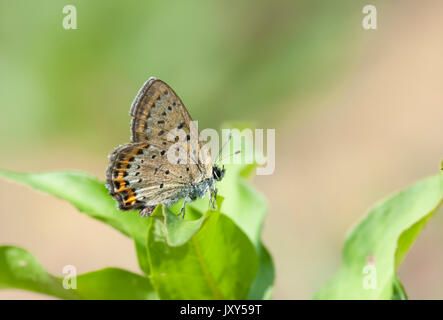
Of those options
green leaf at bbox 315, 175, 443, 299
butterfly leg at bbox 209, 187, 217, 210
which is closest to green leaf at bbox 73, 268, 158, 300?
butterfly leg at bbox 209, 187, 217, 210

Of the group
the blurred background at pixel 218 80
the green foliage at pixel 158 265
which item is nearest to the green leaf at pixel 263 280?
the green foliage at pixel 158 265

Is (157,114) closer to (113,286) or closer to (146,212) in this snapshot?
(146,212)

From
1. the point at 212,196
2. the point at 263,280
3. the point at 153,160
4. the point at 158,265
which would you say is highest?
the point at 153,160

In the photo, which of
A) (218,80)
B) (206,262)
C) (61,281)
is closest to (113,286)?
(61,281)

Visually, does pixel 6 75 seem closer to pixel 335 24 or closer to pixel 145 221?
pixel 335 24

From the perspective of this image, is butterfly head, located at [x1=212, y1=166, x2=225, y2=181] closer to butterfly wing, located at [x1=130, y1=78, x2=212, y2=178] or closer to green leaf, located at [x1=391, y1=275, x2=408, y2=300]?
butterfly wing, located at [x1=130, y1=78, x2=212, y2=178]

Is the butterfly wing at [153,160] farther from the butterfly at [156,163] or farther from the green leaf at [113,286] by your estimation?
the green leaf at [113,286]
